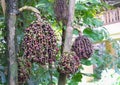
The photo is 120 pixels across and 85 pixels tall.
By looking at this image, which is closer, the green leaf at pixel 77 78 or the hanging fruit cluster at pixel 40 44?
the hanging fruit cluster at pixel 40 44

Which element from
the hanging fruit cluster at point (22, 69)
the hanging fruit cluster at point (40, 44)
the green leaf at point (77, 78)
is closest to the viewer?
the hanging fruit cluster at point (40, 44)

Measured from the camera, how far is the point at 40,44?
943 mm

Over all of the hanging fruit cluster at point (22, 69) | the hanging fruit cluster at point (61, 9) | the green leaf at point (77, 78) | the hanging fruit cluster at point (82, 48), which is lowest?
the green leaf at point (77, 78)

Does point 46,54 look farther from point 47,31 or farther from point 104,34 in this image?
point 104,34

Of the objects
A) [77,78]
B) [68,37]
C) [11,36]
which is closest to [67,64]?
[68,37]

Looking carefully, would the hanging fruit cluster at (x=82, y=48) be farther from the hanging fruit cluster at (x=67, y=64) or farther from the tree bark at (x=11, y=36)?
the tree bark at (x=11, y=36)

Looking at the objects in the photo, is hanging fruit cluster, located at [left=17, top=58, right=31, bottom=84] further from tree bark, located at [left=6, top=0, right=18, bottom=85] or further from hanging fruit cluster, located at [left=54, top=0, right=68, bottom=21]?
hanging fruit cluster, located at [left=54, top=0, right=68, bottom=21]

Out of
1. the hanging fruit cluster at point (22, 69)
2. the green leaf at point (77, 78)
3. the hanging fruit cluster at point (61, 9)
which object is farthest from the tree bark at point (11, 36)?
the green leaf at point (77, 78)

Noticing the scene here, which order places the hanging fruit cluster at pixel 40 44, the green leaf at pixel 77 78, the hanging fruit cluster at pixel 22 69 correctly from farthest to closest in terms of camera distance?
the green leaf at pixel 77 78 < the hanging fruit cluster at pixel 22 69 < the hanging fruit cluster at pixel 40 44

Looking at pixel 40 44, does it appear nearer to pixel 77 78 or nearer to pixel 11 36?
pixel 11 36

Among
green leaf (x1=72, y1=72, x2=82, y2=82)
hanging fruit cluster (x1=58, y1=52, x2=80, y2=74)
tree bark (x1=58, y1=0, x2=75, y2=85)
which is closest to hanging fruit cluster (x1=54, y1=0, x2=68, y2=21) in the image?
tree bark (x1=58, y1=0, x2=75, y2=85)

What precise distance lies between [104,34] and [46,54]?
1.08 meters

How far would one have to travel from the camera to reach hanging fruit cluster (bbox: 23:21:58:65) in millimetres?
934

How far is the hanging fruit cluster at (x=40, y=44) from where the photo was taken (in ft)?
3.06
